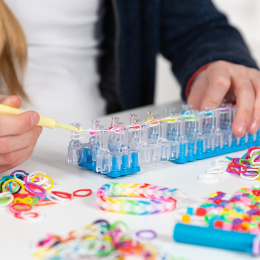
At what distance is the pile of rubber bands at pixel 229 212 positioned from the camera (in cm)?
40

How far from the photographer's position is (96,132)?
540 millimetres

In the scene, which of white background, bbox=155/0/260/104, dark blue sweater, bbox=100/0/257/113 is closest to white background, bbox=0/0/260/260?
dark blue sweater, bbox=100/0/257/113

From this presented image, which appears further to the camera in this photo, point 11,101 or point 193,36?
point 193,36

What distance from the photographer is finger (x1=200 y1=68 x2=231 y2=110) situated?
69cm

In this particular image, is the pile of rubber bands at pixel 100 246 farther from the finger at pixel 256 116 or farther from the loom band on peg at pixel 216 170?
the finger at pixel 256 116

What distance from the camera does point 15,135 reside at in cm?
50

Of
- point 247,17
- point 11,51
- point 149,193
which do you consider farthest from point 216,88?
point 247,17

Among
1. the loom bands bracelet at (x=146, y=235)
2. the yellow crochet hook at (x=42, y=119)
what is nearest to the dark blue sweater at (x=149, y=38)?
the yellow crochet hook at (x=42, y=119)

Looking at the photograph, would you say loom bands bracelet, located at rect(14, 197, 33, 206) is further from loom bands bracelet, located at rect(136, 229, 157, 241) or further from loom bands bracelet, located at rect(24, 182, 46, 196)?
loom bands bracelet, located at rect(136, 229, 157, 241)

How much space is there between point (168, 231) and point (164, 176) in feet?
0.47

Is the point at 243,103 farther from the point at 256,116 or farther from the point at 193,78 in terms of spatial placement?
the point at 193,78

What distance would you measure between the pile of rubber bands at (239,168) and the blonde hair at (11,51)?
430 mm

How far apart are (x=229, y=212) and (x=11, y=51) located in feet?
1.90

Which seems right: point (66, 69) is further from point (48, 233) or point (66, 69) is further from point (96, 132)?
point (48, 233)
